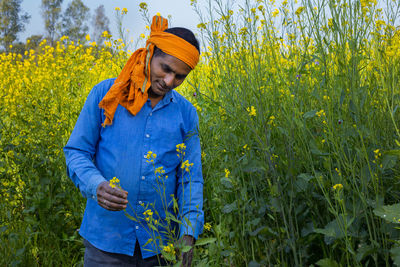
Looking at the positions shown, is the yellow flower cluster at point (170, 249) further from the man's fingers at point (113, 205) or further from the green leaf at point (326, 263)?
the green leaf at point (326, 263)

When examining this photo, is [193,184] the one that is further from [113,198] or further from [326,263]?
[326,263]

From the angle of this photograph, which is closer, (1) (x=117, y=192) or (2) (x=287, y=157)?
(1) (x=117, y=192)

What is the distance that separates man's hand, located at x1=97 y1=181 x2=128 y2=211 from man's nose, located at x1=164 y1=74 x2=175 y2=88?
501 millimetres

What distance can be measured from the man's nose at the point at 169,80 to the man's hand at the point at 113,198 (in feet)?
1.64

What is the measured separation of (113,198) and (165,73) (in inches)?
23.5

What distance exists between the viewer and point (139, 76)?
5.54ft

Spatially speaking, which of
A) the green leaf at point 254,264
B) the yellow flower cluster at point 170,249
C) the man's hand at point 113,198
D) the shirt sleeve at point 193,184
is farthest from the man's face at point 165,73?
the green leaf at point 254,264

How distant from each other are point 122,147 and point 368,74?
123cm

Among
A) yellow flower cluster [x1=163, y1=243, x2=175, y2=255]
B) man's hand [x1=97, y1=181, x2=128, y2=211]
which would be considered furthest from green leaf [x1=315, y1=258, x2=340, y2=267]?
man's hand [x1=97, y1=181, x2=128, y2=211]

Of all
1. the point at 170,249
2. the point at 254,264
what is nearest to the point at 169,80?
the point at 170,249

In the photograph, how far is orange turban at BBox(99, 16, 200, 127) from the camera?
1.65 m

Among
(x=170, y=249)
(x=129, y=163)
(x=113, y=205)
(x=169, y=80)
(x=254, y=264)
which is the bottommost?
(x=254, y=264)

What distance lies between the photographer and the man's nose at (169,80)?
1.66 metres

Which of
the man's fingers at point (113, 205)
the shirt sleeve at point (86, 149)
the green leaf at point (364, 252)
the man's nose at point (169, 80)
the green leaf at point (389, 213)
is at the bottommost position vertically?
the green leaf at point (364, 252)
